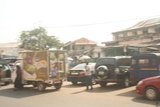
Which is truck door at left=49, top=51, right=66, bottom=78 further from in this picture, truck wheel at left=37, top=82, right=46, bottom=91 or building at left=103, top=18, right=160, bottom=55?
building at left=103, top=18, right=160, bottom=55

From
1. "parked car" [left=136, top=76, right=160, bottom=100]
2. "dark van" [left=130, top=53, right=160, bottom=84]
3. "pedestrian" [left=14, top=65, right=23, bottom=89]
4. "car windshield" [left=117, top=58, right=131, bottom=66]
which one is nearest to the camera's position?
"parked car" [left=136, top=76, right=160, bottom=100]

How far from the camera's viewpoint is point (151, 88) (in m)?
8.90

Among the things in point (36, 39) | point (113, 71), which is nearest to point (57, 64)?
point (113, 71)

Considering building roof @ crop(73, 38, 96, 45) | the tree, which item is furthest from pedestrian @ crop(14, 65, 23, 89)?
building roof @ crop(73, 38, 96, 45)

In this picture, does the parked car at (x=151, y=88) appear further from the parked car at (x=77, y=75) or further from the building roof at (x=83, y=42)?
the building roof at (x=83, y=42)

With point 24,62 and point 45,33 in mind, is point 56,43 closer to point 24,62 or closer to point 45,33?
point 45,33

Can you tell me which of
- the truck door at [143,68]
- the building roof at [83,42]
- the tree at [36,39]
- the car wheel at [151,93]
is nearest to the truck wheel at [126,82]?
the truck door at [143,68]

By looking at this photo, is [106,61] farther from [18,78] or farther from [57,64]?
[18,78]

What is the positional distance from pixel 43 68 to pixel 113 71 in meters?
4.05

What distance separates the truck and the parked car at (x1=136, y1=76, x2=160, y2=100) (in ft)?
16.6

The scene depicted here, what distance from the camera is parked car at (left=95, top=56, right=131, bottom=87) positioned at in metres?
12.4

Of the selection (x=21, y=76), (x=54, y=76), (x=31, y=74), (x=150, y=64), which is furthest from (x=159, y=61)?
(x=21, y=76)

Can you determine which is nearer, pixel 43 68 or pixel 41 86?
pixel 43 68

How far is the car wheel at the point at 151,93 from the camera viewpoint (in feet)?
28.7
